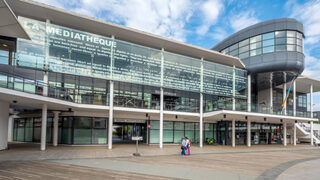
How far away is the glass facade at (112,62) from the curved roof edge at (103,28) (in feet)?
2.45

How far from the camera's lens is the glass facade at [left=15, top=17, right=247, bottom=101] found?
1677cm

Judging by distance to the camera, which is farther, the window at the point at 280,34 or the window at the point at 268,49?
the window at the point at 268,49

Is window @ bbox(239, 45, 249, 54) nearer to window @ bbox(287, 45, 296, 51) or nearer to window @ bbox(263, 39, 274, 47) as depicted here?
window @ bbox(263, 39, 274, 47)

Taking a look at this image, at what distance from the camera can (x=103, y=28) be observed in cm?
1930

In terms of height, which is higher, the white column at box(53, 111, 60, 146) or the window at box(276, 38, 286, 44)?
the window at box(276, 38, 286, 44)

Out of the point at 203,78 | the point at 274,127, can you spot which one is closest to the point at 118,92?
the point at 203,78

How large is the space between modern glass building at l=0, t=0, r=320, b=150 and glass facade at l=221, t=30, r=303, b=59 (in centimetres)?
10

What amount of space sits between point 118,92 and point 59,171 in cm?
1356

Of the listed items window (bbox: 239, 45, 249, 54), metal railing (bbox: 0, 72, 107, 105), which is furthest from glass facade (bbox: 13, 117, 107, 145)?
window (bbox: 239, 45, 249, 54)

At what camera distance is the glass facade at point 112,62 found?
16.8 metres

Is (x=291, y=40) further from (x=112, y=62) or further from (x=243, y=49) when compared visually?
(x=112, y=62)

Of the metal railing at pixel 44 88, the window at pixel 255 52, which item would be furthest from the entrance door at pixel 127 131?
the window at pixel 255 52

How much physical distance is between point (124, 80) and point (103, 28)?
4718 millimetres

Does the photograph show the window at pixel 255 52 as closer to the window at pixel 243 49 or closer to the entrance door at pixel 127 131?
the window at pixel 243 49
